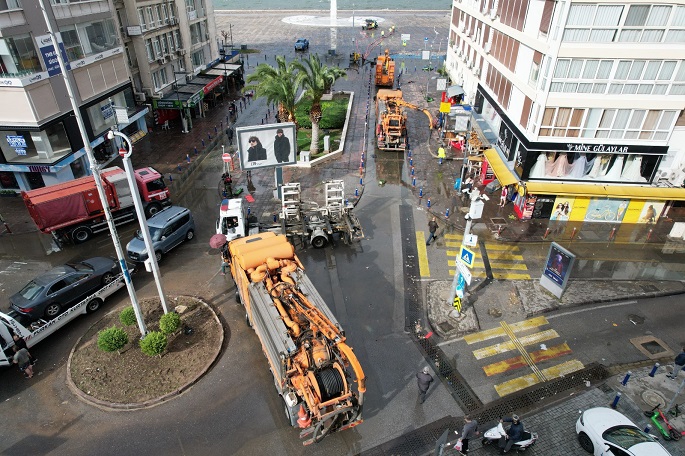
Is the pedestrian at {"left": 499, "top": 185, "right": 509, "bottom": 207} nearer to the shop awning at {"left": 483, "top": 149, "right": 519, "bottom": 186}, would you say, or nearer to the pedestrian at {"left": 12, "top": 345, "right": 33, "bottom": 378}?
the shop awning at {"left": 483, "top": 149, "right": 519, "bottom": 186}

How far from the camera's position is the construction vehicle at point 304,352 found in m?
13.0

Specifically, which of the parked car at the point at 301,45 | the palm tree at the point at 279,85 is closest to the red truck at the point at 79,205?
the palm tree at the point at 279,85

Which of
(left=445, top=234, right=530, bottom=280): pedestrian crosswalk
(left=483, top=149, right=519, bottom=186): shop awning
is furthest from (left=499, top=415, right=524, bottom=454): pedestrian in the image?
(left=483, top=149, right=519, bottom=186): shop awning

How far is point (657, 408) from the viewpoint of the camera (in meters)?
15.0

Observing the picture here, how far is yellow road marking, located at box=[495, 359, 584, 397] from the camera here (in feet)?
52.5

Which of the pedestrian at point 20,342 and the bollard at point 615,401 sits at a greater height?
the pedestrian at point 20,342

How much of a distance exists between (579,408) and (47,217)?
2675 cm

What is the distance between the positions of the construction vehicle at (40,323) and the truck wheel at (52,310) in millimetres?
259

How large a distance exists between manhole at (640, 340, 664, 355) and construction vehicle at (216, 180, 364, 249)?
1421 centimetres

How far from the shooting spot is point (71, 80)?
19.8 meters

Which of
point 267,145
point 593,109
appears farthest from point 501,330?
point 267,145

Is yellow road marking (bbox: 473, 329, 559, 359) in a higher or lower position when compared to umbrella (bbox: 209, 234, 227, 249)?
lower

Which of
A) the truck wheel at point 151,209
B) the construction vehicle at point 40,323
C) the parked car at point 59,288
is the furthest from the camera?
the truck wheel at point 151,209

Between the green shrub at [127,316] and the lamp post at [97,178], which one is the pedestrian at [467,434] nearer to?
the lamp post at [97,178]
